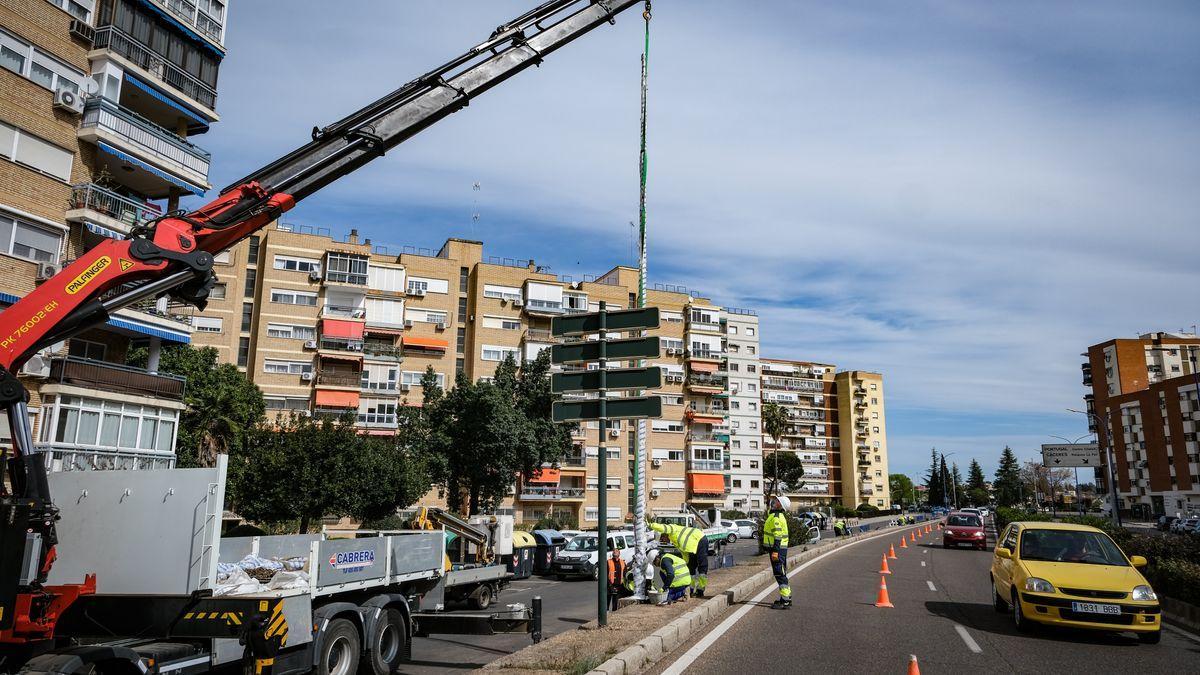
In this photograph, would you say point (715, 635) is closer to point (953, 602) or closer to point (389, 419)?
point (953, 602)

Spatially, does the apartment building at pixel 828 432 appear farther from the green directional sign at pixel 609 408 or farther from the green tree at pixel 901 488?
the green directional sign at pixel 609 408

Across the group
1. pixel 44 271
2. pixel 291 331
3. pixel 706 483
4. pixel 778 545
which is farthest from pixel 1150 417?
pixel 44 271

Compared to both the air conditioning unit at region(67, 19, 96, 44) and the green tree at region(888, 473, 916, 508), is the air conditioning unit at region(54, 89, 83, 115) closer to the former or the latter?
the air conditioning unit at region(67, 19, 96, 44)

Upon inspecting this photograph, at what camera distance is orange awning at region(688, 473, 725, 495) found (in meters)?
67.4

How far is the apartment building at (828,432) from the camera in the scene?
4306 inches

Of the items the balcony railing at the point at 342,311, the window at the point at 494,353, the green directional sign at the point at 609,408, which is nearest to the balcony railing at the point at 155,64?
the green directional sign at the point at 609,408

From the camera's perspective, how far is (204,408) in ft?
117

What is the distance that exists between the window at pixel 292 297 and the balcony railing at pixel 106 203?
29.0 metres

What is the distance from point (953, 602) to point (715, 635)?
246 inches

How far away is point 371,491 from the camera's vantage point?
34.5 m

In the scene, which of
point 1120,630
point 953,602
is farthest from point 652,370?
point 953,602

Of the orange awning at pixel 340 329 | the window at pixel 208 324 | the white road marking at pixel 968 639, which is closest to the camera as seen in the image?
the white road marking at pixel 968 639

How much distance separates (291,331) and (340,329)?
3471mm

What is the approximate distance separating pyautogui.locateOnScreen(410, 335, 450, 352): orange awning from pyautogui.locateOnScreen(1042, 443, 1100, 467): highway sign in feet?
152
